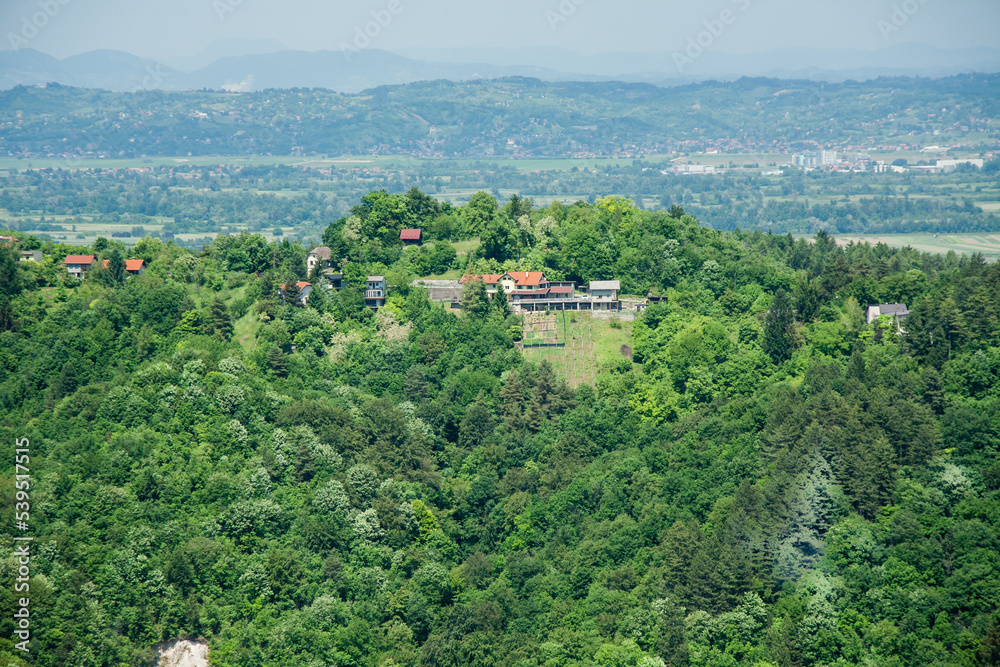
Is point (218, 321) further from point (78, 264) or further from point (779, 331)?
point (779, 331)

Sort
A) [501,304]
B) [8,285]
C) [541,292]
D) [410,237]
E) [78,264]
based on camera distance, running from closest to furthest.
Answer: [8,285], [501,304], [541,292], [78,264], [410,237]

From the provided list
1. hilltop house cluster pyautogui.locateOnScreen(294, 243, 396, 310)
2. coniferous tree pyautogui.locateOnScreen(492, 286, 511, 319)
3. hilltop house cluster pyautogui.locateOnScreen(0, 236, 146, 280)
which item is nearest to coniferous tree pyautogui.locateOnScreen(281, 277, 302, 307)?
hilltop house cluster pyautogui.locateOnScreen(294, 243, 396, 310)

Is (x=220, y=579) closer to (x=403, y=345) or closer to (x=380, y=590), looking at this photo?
(x=380, y=590)

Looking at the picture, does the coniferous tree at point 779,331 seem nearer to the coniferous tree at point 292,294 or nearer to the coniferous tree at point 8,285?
the coniferous tree at point 292,294

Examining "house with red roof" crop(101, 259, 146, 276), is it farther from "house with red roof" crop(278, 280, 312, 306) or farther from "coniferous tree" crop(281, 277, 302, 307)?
"coniferous tree" crop(281, 277, 302, 307)

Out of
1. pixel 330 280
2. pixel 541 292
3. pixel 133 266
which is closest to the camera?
pixel 541 292

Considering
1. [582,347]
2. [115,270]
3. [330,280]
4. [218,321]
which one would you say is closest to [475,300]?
[582,347]

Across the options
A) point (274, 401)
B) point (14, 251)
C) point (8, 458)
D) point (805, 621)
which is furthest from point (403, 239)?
point (805, 621)
